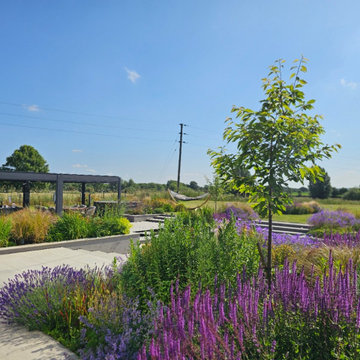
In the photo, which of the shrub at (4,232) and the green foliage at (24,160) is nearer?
the shrub at (4,232)

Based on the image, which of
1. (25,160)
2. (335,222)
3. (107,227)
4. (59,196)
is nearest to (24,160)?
(25,160)

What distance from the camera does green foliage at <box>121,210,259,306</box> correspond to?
9.83 ft

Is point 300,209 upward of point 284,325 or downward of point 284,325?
downward

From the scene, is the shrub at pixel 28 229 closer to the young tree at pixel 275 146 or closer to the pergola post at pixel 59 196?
the pergola post at pixel 59 196

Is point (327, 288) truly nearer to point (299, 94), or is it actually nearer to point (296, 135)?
point (296, 135)

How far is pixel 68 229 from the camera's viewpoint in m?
8.12

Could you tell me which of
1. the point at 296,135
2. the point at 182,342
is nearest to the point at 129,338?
the point at 182,342

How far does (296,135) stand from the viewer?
310 centimetres

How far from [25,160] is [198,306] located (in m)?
48.7

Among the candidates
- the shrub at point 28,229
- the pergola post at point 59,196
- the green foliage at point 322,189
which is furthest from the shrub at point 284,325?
the green foliage at point 322,189

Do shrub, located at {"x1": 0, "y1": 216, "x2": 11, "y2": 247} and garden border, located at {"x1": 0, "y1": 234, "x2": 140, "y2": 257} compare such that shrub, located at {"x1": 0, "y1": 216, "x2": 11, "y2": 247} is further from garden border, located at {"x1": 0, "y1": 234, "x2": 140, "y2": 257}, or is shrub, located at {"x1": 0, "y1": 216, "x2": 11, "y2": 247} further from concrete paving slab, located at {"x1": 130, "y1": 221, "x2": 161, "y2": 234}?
concrete paving slab, located at {"x1": 130, "y1": 221, "x2": 161, "y2": 234}

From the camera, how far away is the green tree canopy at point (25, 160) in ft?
145

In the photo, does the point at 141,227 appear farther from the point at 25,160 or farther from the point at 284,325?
the point at 25,160

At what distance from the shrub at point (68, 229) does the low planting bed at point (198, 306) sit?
4.66 meters
